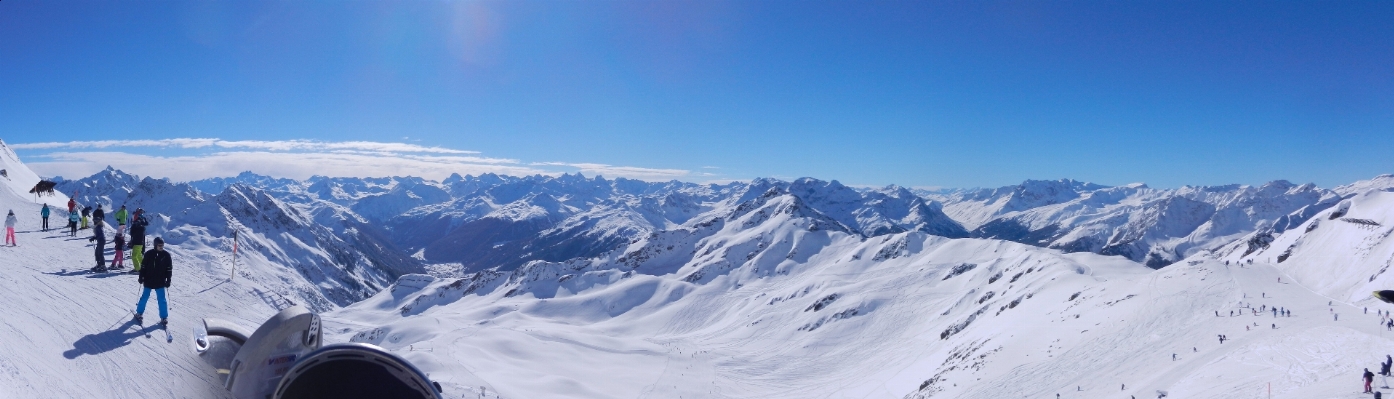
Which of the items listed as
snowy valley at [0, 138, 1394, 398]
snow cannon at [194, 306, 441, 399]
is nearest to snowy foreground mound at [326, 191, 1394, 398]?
snowy valley at [0, 138, 1394, 398]

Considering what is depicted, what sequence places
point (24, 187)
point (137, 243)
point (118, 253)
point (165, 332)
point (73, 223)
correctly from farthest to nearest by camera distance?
point (24, 187) → point (73, 223) → point (137, 243) → point (118, 253) → point (165, 332)

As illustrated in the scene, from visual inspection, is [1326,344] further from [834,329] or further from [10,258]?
[834,329]

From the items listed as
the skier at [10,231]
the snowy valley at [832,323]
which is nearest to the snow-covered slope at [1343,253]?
the snowy valley at [832,323]

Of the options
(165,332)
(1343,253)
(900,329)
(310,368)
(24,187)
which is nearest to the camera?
(310,368)

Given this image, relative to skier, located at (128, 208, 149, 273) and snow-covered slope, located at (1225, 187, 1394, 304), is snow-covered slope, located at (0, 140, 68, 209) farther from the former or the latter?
snow-covered slope, located at (1225, 187, 1394, 304)

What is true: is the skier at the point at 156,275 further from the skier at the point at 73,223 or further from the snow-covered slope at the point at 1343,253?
the snow-covered slope at the point at 1343,253

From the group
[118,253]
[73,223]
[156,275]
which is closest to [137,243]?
[118,253]

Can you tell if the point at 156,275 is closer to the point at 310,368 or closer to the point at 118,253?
the point at 310,368
